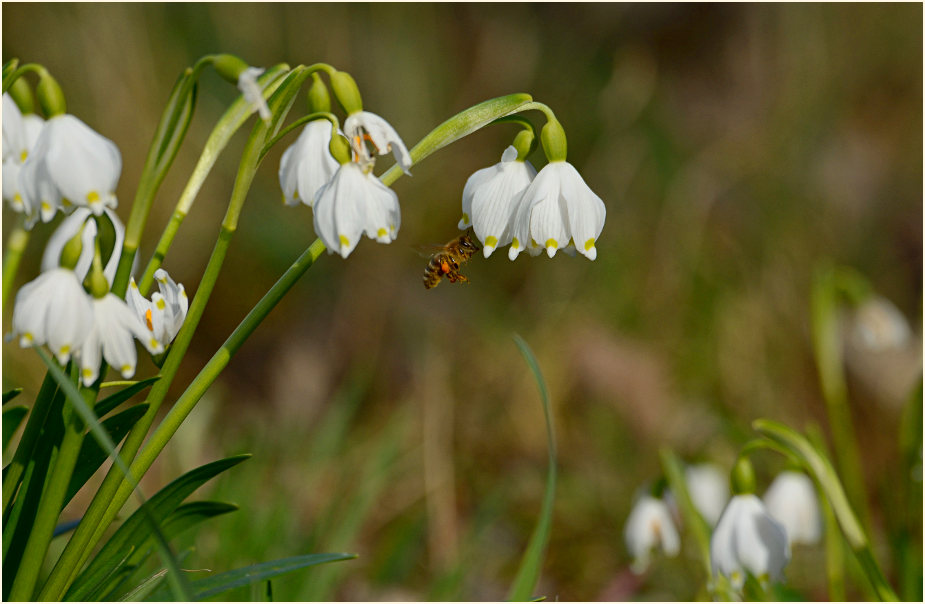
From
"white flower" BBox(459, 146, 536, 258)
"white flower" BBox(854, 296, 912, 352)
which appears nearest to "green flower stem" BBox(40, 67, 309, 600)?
"white flower" BBox(459, 146, 536, 258)

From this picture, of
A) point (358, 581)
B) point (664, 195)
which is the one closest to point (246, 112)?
point (358, 581)

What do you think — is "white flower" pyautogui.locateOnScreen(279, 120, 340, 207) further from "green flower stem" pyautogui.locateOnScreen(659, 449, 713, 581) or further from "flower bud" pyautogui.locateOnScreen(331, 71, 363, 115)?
"green flower stem" pyautogui.locateOnScreen(659, 449, 713, 581)

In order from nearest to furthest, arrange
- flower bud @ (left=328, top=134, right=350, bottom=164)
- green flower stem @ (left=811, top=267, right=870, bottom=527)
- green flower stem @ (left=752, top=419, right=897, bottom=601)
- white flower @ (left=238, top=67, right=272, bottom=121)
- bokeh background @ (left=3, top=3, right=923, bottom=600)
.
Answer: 1. white flower @ (left=238, top=67, right=272, bottom=121)
2. flower bud @ (left=328, top=134, right=350, bottom=164)
3. green flower stem @ (left=752, top=419, right=897, bottom=601)
4. green flower stem @ (left=811, top=267, right=870, bottom=527)
5. bokeh background @ (left=3, top=3, right=923, bottom=600)

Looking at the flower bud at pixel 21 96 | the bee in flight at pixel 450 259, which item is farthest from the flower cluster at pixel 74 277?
the bee in flight at pixel 450 259

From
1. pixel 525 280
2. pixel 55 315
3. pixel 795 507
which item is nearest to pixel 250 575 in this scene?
pixel 55 315

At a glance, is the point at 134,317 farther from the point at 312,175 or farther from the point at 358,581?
the point at 358,581

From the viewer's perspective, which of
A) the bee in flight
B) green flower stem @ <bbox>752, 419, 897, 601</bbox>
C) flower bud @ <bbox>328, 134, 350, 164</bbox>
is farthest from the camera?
the bee in flight

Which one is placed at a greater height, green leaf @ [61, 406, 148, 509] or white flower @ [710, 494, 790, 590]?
green leaf @ [61, 406, 148, 509]
